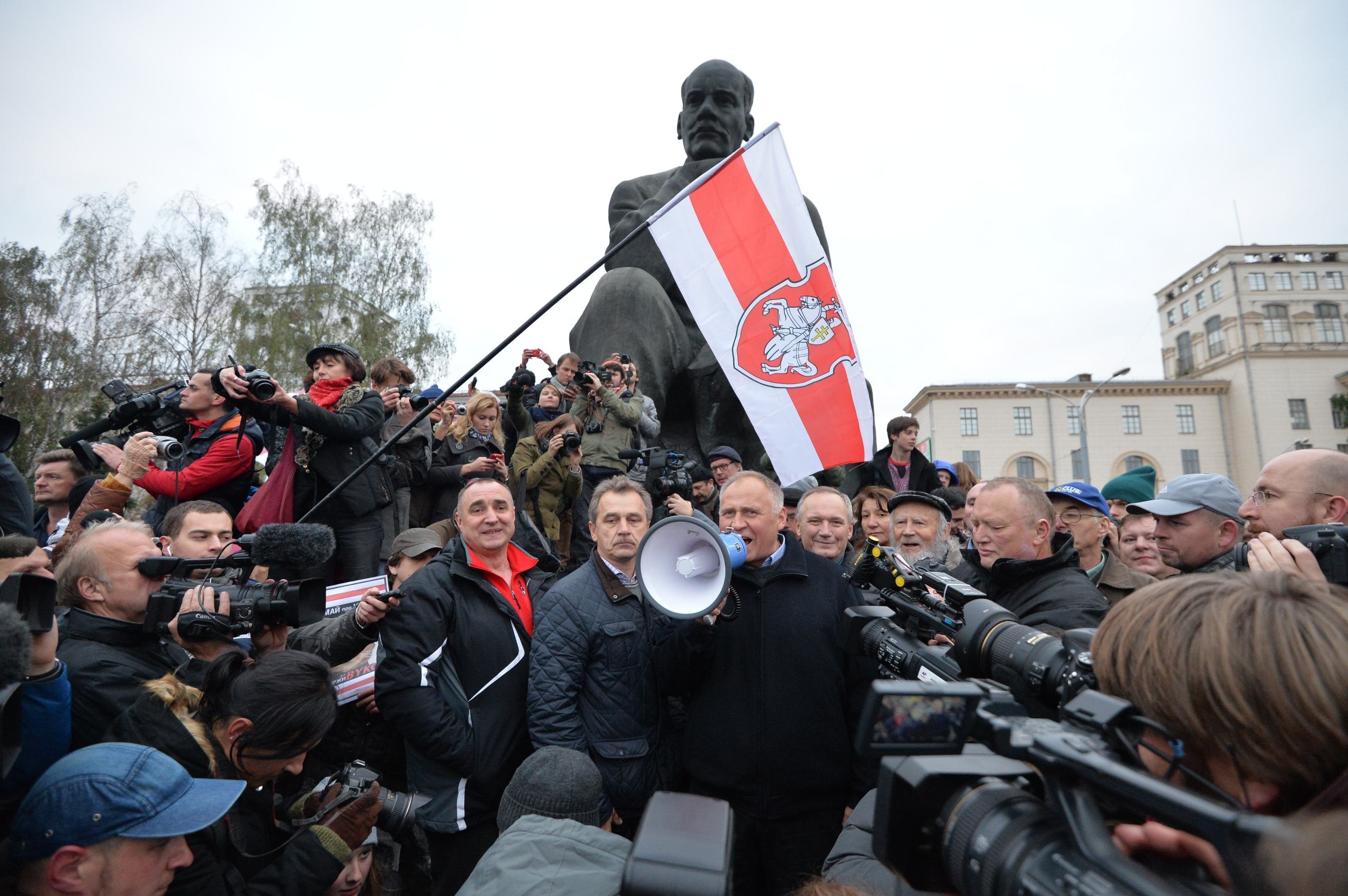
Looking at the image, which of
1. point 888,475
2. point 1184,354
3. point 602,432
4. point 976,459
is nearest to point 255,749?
point 602,432

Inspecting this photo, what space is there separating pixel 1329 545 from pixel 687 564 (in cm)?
181

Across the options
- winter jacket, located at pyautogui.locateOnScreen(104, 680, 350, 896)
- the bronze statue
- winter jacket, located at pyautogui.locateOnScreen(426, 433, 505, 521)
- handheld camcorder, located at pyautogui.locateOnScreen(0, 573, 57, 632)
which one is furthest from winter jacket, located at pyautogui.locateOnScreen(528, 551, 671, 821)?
the bronze statue

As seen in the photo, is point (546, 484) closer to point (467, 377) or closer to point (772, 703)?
point (467, 377)

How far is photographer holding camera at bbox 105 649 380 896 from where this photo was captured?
214 centimetres

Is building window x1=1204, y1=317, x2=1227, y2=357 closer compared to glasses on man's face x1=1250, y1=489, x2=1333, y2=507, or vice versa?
glasses on man's face x1=1250, y1=489, x2=1333, y2=507

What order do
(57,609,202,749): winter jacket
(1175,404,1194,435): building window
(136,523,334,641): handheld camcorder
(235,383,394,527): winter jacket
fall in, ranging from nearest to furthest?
(57,609,202,749): winter jacket < (136,523,334,641): handheld camcorder < (235,383,394,527): winter jacket < (1175,404,1194,435): building window

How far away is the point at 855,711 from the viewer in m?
2.97

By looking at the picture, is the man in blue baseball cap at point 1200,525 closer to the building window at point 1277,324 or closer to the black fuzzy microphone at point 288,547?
the black fuzzy microphone at point 288,547

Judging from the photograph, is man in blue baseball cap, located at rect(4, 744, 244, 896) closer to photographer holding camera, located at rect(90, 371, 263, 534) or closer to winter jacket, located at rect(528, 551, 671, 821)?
winter jacket, located at rect(528, 551, 671, 821)

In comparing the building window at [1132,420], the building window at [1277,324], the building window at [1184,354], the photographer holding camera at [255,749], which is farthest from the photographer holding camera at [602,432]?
the building window at [1184,354]

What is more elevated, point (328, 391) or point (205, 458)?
point (328, 391)

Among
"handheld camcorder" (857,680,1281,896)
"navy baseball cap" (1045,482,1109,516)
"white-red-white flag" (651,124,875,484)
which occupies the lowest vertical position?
"handheld camcorder" (857,680,1281,896)

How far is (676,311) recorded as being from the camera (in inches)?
281

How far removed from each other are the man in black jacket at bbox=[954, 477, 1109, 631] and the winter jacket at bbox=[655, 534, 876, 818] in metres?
0.57
